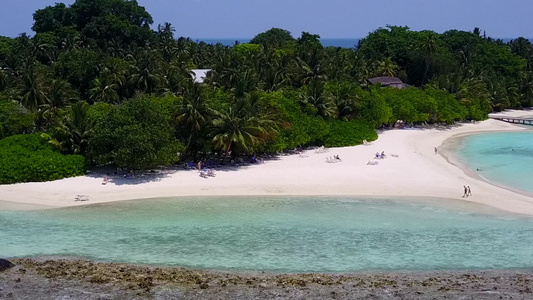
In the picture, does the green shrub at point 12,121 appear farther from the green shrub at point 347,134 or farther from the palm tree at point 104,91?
the green shrub at point 347,134

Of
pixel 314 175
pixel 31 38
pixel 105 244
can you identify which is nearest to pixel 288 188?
pixel 314 175

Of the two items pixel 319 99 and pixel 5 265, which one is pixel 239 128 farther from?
pixel 5 265

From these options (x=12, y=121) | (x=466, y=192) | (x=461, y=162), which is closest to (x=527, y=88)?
(x=461, y=162)

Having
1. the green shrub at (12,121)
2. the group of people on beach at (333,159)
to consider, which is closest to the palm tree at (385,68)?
the group of people on beach at (333,159)

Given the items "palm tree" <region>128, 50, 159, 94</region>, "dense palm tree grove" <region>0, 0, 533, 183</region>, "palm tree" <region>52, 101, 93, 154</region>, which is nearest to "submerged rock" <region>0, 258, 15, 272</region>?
"dense palm tree grove" <region>0, 0, 533, 183</region>

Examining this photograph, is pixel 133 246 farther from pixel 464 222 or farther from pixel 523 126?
pixel 523 126
